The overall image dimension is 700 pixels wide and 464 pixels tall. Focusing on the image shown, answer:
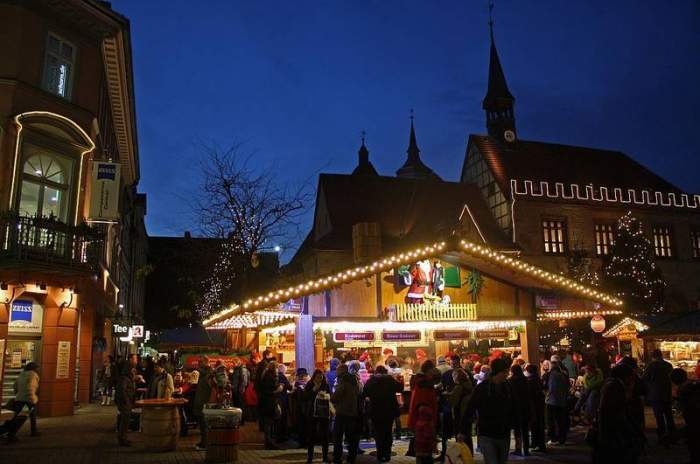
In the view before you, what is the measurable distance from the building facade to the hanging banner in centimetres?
3

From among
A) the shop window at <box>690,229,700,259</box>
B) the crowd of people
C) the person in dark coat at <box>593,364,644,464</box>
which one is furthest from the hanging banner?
the shop window at <box>690,229,700,259</box>

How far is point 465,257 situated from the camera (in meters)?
17.0

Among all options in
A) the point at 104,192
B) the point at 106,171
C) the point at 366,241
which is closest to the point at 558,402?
→ the point at 366,241

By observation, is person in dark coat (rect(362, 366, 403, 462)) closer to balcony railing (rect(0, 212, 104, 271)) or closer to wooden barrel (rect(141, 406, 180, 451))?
wooden barrel (rect(141, 406, 180, 451))

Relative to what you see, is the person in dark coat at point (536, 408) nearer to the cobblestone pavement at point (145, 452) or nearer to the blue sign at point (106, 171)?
the cobblestone pavement at point (145, 452)

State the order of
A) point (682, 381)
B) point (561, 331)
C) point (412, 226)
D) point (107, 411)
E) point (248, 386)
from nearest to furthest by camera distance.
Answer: point (682, 381) < point (248, 386) < point (107, 411) < point (561, 331) < point (412, 226)

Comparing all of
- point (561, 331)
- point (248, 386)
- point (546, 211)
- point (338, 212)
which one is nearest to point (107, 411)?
point (248, 386)

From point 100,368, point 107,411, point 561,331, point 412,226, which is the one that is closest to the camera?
point 107,411

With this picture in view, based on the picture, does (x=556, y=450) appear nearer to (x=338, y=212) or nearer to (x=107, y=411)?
(x=107, y=411)

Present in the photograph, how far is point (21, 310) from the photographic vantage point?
17562mm

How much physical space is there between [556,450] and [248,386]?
7800 mm

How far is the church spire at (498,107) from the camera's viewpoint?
47.7m

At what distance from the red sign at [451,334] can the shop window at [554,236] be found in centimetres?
2425

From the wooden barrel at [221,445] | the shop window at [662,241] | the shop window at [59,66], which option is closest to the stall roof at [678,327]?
the wooden barrel at [221,445]
